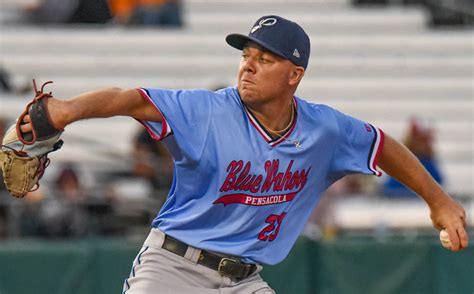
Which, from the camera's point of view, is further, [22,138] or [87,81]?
[87,81]

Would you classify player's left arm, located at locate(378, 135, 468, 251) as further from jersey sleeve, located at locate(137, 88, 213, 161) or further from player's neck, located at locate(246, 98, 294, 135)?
jersey sleeve, located at locate(137, 88, 213, 161)

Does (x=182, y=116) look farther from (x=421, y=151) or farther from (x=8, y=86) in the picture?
(x=8, y=86)

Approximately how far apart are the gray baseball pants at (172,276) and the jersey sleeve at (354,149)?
30.4 inches

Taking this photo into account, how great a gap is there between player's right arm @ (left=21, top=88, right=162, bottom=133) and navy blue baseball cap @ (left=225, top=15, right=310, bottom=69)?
67 centimetres

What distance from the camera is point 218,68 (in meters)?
15.1

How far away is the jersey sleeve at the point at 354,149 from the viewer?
5.85 meters

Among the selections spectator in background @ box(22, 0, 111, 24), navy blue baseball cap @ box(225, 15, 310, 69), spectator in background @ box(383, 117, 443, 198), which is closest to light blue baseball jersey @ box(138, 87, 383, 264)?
navy blue baseball cap @ box(225, 15, 310, 69)

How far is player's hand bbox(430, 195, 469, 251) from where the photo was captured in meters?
5.86

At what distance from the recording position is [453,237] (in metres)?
5.86

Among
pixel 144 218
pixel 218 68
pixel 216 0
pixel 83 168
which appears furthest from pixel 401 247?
pixel 216 0

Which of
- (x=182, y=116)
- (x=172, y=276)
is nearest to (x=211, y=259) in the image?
(x=172, y=276)

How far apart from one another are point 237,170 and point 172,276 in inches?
21.4

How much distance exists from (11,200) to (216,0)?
634 cm

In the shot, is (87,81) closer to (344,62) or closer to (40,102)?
(344,62)
